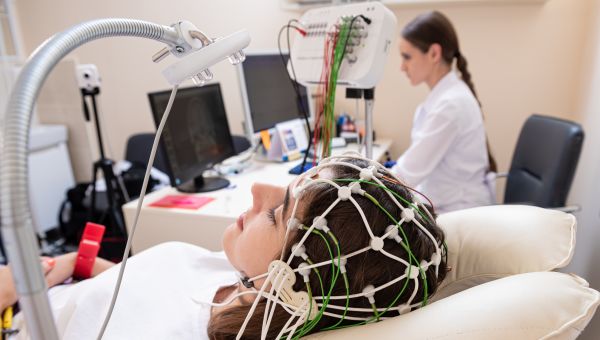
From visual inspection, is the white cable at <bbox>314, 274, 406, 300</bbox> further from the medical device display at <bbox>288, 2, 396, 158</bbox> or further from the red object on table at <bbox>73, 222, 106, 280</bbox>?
the red object on table at <bbox>73, 222, 106, 280</bbox>

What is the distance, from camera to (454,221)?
98cm

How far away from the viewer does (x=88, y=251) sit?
51.0 inches

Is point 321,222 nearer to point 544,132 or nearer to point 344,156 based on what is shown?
point 344,156

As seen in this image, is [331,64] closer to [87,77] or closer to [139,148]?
[87,77]

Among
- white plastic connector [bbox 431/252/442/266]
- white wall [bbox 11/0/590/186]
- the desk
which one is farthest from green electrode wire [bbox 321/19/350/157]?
white wall [bbox 11/0/590/186]

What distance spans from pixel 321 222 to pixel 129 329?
568mm

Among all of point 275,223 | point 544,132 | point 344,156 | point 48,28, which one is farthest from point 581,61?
point 48,28

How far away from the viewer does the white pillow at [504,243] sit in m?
0.79

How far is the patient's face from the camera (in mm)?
840

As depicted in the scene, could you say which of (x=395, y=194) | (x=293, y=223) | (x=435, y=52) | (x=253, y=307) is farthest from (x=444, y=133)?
(x=253, y=307)

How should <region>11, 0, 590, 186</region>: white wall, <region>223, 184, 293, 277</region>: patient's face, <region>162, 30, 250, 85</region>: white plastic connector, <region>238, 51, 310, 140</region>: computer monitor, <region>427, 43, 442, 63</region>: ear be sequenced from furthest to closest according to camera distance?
1. <region>11, 0, 590, 186</region>: white wall
2. <region>238, 51, 310, 140</region>: computer monitor
3. <region>427, 43, 442, 63</region>: ear
4. <region>223, 184, 293, 277</region>: patient's face
5. <region>162, 30, 250, 85</region>: white plastic connector

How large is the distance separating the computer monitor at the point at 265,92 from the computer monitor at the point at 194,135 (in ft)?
0.49

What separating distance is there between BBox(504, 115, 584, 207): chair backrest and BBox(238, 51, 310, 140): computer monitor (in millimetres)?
1064

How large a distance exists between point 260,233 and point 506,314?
484mm
